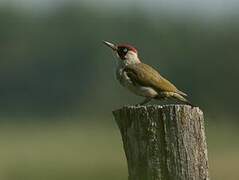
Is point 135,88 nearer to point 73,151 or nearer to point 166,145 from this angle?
point 166,145

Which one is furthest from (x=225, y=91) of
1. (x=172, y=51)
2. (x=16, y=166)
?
(x=16, y=166)

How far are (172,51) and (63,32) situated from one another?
12486 mm

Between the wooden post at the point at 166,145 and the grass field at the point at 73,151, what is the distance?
1123 cm

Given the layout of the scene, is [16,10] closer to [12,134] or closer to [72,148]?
[12,134]

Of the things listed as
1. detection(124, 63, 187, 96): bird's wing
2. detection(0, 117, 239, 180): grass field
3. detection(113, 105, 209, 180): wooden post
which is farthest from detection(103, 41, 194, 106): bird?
detection(0, 117, 239, 180): grass field

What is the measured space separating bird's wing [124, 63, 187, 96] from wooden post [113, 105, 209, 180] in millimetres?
2870

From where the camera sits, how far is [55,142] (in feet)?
131

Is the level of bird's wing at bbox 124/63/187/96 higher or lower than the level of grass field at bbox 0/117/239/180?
lower

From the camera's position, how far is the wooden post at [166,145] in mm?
7648

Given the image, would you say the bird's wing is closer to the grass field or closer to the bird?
the bird

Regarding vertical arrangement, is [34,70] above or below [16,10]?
below

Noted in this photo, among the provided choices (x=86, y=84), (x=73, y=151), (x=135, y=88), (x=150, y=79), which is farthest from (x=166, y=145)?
(x=86, y=84)

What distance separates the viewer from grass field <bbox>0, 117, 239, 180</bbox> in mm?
22422

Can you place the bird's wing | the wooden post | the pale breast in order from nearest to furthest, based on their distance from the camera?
1. the wooden post
2. the bird's wing
3. the pale breast
